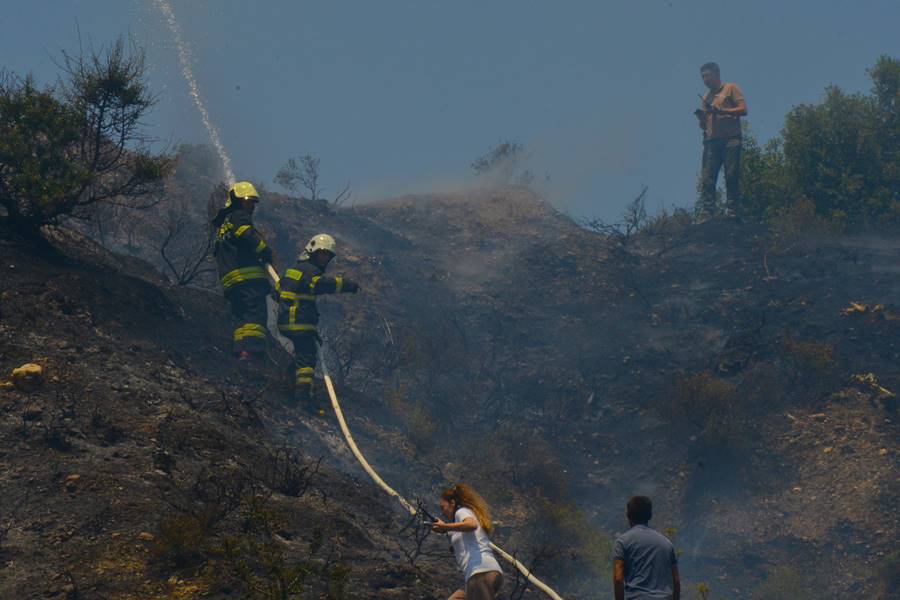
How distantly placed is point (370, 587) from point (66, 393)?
141 inches

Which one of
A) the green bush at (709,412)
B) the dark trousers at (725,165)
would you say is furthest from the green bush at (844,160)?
the green bush at (709,412)

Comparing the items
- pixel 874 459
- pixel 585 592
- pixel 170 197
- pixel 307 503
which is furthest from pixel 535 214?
pixel 307 503

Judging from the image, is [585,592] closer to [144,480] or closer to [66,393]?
[144,480]

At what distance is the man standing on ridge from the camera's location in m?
21.3

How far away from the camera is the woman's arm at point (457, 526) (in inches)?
221

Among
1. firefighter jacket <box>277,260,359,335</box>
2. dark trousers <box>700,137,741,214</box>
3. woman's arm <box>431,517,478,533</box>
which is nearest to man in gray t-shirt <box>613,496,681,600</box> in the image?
woman's arm <box>431,517,478,533</box>

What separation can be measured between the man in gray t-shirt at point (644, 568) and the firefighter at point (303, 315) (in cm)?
698

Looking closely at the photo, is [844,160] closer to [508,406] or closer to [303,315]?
[508,406]

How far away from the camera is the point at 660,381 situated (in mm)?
15398

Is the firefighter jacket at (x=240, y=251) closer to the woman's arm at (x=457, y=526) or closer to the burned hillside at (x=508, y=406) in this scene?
the burned hillside at (x=508, y=406)

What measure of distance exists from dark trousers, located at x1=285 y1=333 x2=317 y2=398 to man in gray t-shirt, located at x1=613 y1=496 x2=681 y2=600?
697 cm

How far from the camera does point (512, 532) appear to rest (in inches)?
429

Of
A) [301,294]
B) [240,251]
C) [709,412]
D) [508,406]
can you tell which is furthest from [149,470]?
[709,412]

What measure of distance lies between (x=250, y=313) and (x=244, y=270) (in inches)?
25.7
